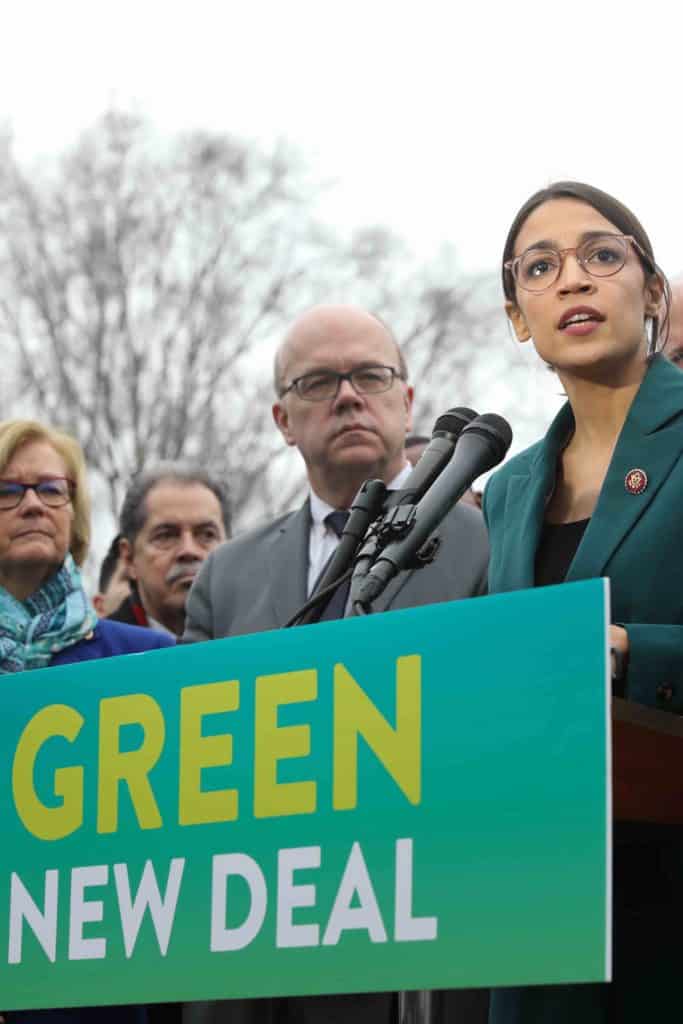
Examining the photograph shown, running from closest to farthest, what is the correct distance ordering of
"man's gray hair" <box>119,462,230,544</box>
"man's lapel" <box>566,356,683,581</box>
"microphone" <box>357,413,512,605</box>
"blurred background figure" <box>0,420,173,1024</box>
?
"microphone" <box>357,413,512,605</box>
"man's lapel" <box>566,356,683,581</box>
"blurred background figure" <box>0,420,173,1024</box>
"man's gray hair" <box>119,462,230,544</box>

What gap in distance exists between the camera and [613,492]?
9.49 ft

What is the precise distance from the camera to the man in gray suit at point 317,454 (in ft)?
14.5

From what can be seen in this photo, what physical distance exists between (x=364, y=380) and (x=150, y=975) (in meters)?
2.34

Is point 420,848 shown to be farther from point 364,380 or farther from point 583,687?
point 364,380

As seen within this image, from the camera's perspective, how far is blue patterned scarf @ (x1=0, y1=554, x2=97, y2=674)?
4500mm

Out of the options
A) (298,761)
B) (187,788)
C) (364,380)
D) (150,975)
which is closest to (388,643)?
(298,761)

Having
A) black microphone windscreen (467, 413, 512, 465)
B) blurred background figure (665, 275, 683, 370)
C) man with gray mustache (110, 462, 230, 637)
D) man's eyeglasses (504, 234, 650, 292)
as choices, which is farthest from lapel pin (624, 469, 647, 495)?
man with gray mustache (110, 462, 230, 637)

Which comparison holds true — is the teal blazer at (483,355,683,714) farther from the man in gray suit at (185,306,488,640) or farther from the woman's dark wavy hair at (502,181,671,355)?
the man in gray suit at (185,306,488,640)

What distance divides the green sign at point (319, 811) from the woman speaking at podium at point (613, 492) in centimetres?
38

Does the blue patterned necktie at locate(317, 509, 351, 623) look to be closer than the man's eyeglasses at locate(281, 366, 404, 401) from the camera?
Yes

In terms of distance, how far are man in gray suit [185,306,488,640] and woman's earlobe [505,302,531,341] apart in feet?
3.75

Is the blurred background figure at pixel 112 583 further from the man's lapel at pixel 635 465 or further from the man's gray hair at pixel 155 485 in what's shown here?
the man's lapel at pixel 635 465

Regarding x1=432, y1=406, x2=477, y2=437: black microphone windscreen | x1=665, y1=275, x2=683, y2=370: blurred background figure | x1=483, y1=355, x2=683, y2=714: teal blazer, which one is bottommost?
x1=483, y1=355, x2=683, y2=714: teal blazer

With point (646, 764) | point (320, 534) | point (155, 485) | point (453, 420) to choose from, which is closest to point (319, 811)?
point (646, 764)
